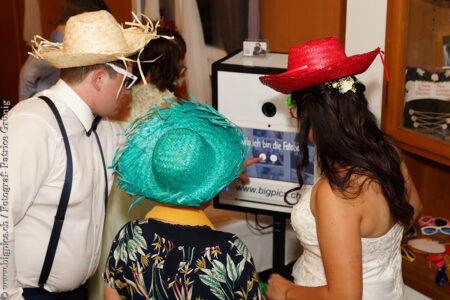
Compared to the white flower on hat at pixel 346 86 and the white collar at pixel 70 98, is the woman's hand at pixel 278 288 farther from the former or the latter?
the white collar at pixel 70 98

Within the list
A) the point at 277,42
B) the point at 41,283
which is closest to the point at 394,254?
the point at 41,283

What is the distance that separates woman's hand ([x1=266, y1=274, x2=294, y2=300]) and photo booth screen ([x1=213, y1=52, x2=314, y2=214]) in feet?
1.79

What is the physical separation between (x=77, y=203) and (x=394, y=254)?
1.07 m

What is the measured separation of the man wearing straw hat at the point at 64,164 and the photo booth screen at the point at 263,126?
49 cm

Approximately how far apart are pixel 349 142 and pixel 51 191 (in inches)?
37.4

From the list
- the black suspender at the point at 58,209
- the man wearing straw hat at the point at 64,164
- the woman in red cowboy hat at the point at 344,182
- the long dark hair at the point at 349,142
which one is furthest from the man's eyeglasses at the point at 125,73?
the long dark hair at the point at 349,142

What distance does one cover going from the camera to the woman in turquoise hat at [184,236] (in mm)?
1527

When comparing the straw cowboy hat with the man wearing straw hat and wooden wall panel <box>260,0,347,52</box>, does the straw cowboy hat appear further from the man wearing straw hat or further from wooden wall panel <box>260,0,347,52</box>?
wooden wall panel <box>260,0,347,52</box>

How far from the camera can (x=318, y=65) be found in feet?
5.72

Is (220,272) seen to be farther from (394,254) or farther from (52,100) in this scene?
(52,100)

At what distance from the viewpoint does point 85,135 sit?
1.97 metres

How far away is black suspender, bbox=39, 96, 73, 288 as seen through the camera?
183cm

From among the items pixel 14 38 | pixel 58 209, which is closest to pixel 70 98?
pixel 58 209

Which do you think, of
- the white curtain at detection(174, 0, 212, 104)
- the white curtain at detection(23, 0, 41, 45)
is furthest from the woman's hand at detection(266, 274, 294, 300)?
the white curtain at detection(23, 0, 41, 45)
